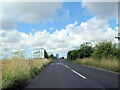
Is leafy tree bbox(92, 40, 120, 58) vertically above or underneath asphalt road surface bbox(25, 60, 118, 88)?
above

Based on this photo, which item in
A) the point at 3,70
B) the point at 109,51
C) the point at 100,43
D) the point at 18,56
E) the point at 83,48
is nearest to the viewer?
the point at 3,70

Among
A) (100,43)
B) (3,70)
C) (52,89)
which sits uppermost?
(100,43)

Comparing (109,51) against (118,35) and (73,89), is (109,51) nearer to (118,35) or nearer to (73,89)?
(118,35)

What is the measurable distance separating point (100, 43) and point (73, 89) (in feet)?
95.4

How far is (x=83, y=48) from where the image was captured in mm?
58438

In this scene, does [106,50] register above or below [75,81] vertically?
above

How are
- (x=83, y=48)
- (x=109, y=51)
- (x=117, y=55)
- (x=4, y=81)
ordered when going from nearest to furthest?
(x=4, y=81) → (x=117, y=55) → (x=109, y=51) → (x=83, y=48)

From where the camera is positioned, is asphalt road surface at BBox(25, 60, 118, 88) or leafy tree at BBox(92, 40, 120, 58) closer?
asphalt road surface at BBox(25, 60, 118, 88)

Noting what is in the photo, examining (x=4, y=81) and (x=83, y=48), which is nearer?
(x=4, y=81)

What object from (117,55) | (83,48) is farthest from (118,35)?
(83,48)

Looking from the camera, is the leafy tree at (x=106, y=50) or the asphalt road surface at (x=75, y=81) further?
the leafy tree at (x=106, y=50)

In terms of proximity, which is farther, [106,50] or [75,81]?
[106,50]

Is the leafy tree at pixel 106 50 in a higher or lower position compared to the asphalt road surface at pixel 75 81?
higher

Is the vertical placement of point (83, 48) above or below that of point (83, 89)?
above
